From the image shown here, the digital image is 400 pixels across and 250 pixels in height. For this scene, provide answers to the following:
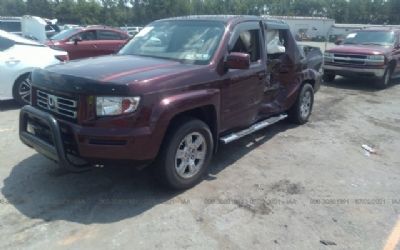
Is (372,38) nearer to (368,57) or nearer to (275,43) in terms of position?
(368,57)

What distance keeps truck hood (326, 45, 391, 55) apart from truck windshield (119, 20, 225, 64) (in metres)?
8.10

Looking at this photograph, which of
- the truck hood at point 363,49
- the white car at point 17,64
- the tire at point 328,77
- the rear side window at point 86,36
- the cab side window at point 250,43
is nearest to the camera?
the cab side window at point 250,43

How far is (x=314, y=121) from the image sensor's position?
7.93 metres

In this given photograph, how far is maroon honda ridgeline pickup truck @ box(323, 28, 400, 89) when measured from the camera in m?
11.7

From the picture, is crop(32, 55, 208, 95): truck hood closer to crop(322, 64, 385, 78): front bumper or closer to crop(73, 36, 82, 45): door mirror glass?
crop(73, 36, 82, 45): door mirror glass

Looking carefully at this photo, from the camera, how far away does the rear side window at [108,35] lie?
45.0 ft

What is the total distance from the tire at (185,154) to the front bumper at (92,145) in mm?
223

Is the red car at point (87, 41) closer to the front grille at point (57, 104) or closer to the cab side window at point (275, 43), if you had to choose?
the cab side window at point (275, 43)

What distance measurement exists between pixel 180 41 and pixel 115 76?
1437 mm

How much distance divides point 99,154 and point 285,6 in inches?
4079

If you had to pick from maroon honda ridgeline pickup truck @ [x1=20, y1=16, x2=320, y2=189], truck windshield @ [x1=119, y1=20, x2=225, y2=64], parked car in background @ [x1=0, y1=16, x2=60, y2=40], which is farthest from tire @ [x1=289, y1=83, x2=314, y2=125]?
parked car in background @ [x1=0, y1=16, x2=60, y2=40]

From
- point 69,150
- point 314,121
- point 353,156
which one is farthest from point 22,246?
point 314,121

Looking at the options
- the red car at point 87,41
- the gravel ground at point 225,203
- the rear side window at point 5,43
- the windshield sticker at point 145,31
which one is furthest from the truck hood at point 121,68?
the red car at point 87,41

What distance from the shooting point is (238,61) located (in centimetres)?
464
